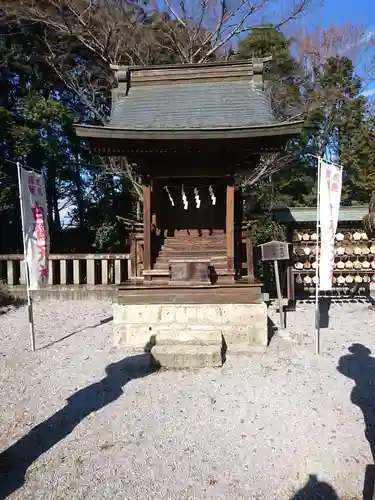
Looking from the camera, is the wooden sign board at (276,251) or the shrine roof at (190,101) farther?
the wooden sign board at (276,251)

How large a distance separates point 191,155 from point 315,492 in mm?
4975

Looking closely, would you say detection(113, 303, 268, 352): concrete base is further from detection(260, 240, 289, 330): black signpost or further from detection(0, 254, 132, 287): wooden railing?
detection(0, 254, 132, 287): wooden railing

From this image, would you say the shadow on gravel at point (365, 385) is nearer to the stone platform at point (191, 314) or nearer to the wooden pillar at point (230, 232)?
the stone platform at point (191, 314)

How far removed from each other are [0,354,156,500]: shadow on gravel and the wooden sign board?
2835 mm

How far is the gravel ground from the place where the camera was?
2.58 meters

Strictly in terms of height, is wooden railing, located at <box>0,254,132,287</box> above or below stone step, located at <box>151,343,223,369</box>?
above

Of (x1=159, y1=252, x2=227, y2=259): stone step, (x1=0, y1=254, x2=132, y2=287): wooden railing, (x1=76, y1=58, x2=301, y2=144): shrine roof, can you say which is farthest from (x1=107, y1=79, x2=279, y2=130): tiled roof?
(x1=0, y1=254, x2=132, y2=287): wooden railing

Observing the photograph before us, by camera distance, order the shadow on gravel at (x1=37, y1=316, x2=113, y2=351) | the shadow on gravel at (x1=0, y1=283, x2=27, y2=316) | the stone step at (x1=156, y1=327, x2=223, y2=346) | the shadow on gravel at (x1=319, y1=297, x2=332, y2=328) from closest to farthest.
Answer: the stone step at (x1=156, y1=327, x2=223, y2=346) → the shadow on gravel at (x1=37, y1=316, x2=113, y2=351) → the shadow on gravel at (x1=319, y1=297, x2=332, y2=328) → the shadow on gravel at (x1=0, y1=283, x2=27, y2=316)

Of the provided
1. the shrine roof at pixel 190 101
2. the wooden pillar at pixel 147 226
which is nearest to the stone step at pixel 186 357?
the wooden pillar at pixel 147 226

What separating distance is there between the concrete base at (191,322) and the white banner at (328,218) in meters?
1.04

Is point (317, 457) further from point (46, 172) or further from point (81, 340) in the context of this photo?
point (46, 172)

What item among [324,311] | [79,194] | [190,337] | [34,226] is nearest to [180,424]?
[190,337]

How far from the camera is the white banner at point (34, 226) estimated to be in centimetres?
526

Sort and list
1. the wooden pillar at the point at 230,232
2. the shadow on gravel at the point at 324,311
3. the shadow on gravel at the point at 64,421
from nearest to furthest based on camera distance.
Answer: the shadow on gravel at the point at 64,421
the wooden pillar at the point at 230,232
the shadow on gravel at the point at 324,311
